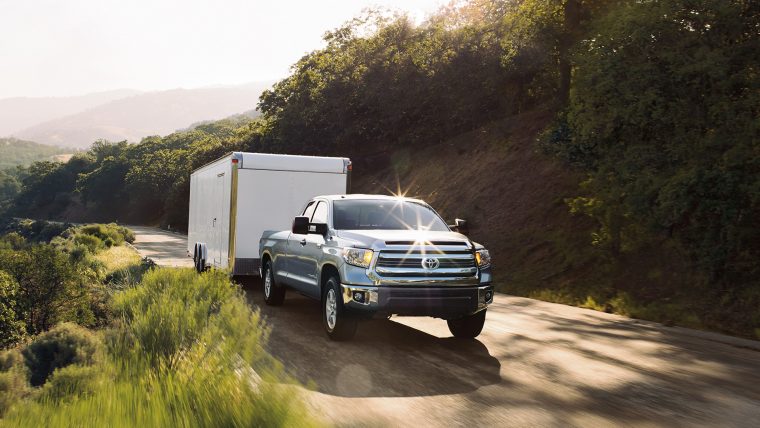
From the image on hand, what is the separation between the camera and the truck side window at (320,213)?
1130cm

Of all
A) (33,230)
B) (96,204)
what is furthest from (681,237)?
(96,204)

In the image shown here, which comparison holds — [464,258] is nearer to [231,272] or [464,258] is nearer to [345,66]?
[231,272]

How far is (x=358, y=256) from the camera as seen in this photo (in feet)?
30.5

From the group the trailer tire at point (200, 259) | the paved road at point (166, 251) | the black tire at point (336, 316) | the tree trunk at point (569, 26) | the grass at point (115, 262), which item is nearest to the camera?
the black tire at point (336, 316)

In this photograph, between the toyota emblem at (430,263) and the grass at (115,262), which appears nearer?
the toyota emblem at (430,263)

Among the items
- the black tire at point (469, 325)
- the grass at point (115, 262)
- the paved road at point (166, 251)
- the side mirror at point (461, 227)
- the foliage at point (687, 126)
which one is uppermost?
the foliage at point (687, 126)

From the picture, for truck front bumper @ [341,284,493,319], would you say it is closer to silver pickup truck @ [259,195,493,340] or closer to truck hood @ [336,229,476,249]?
silver pickup truck @ [259,195,493,340]

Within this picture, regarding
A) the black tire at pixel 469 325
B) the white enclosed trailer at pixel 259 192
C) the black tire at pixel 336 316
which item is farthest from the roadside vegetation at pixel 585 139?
the black tire at pixel 336 316

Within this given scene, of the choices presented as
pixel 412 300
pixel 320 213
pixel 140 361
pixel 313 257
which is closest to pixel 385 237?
pixel 412 300

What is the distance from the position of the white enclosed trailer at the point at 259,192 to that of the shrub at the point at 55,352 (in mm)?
6469

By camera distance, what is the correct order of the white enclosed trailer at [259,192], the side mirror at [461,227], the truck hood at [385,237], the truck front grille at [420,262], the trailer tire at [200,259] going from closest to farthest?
the truck front grille at [420,262]
the truck hood at [385,237]
the side mirror at [461,227]
the white enclosed trailer at [259,192]
the trailer tire at [200,259]

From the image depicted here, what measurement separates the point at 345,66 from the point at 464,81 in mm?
13270

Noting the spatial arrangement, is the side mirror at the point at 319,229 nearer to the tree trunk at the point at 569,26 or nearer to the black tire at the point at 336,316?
the black tire at the point at 336,316

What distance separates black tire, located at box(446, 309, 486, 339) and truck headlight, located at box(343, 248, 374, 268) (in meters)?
1.81
